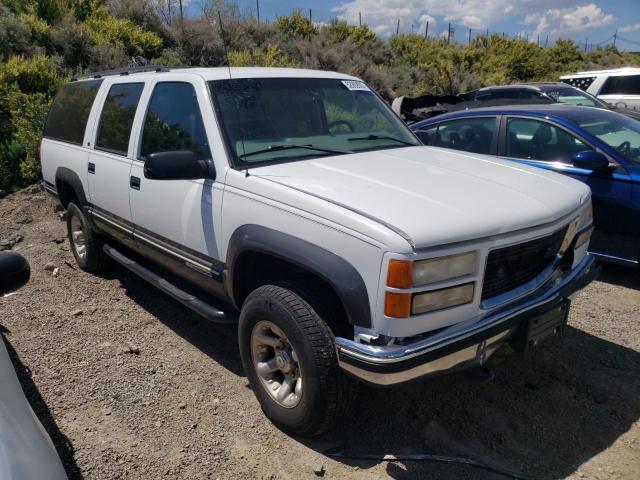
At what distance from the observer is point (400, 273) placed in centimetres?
226

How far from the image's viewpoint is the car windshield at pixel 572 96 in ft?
32.7

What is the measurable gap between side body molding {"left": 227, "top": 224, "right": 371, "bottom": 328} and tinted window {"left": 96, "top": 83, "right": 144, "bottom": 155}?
68.7 inches

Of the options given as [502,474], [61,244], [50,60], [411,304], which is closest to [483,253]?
[411,304]

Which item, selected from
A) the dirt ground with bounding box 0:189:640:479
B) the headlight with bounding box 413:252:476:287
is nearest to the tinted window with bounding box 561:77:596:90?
the dirt ground with bounding box 0:189:640:479

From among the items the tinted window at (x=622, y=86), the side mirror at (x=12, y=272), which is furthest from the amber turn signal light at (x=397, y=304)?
the tinted window at (x=622, y=86)

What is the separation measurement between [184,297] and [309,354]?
1.32 m

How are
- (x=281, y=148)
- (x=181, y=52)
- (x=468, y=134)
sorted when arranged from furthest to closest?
(x=181, y=52)
(x=468, y=134)
(x=281, y=148)

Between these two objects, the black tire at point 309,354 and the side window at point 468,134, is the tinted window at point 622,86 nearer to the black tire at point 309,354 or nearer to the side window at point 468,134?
the side window at point 468,134

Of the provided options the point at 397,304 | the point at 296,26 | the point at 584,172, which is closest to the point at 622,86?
the point at 584,172

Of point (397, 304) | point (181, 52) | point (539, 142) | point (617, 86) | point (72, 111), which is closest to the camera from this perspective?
point (397, 304)

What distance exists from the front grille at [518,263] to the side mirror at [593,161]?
7.05 ft

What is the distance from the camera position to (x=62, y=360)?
3.87 metres

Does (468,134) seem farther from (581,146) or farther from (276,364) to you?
(276,364)

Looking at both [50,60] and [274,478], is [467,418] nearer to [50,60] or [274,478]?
[274,478]
